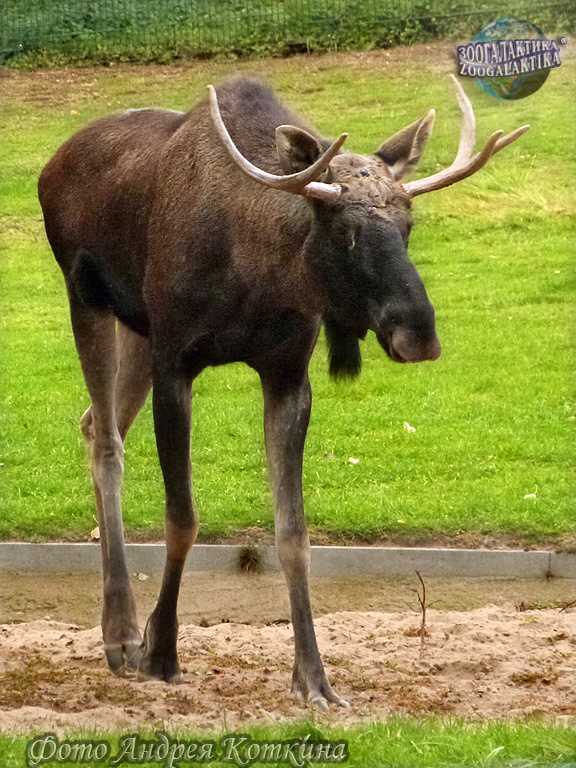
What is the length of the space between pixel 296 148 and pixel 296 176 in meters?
0.31

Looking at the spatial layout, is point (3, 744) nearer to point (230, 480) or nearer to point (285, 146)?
point (285, 146)

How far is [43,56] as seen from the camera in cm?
1490

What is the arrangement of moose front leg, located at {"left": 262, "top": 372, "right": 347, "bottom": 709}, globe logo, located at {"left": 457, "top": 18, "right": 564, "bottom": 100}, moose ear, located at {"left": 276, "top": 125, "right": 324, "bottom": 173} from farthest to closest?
1. globe logo, located at {"left": 457, "top": 18, "right": 564, "bottom": 100}
2. moose front leg, located at {"left": 262, "top": 372, "right": 347, "bottom": 709}
3. moose ear, located at {"left": 276, "top": 125, "right": 324, "bottom": 173}

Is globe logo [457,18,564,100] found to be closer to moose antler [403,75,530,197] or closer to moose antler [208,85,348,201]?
moose antler [403,75,530,197]

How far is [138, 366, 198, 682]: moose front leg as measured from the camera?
7.47m

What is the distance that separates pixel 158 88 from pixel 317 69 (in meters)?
1.71

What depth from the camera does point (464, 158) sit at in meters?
6.94

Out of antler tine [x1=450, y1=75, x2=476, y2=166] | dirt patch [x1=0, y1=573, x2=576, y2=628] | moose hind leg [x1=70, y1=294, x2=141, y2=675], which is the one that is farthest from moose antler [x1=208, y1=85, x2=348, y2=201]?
dirt patch [x1=0, y1=573, x2=576, y2=628]

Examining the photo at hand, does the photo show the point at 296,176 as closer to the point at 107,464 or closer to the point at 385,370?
the point at 107,464

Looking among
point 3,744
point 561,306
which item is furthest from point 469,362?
point 3,744

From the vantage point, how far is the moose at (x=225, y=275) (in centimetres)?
666

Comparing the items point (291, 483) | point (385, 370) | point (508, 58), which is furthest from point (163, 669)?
point (508, 58)

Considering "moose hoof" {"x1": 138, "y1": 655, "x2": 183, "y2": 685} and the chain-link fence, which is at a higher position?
the chain-link fence

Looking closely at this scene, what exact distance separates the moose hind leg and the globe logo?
5.61m
